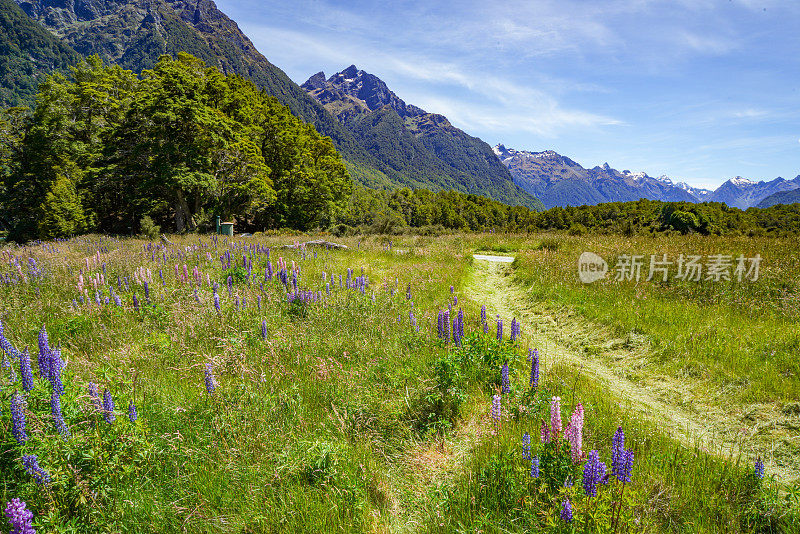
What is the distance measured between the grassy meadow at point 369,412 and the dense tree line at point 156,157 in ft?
64.3

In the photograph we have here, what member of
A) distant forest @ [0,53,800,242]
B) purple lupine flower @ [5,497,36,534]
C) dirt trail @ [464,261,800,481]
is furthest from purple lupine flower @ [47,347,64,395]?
distant forest @ [0,53,800,242]

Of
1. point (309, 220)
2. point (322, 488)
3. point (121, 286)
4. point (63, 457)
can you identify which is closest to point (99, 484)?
point (63, 457)

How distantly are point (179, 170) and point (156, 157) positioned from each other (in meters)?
3.22

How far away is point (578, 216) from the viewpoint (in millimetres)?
34656

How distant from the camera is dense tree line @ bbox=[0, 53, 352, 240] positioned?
2411 centimetres

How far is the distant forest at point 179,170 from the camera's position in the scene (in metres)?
23.9

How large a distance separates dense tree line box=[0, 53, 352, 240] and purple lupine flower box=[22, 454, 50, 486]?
24.4 m

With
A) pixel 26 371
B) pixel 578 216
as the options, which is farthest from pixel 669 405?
pixel 578 216

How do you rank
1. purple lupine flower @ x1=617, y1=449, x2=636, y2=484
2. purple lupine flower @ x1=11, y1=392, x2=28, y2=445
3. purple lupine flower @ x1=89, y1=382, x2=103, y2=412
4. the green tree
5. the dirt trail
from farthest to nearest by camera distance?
the green tree < the dirt trail < purple lupine flower @ x1=89, y1=382, x2=103, y2=412 < purple lupine flower @ x1=11, y1=392, x2=28, y2=445 < purple lupine flower @ x1=617, y1=449, x2=636, y2=484

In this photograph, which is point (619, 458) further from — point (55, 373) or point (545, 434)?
point (55, 373)

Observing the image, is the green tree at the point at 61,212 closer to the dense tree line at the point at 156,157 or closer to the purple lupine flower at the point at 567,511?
the dense tree line at the point at 156,157

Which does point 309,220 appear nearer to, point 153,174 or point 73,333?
point 153,174

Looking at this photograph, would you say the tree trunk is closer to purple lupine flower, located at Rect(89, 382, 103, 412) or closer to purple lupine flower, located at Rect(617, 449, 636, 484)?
purple lupine flower, located at Rect(89, 382, 103, 412)

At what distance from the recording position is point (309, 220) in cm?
3772
